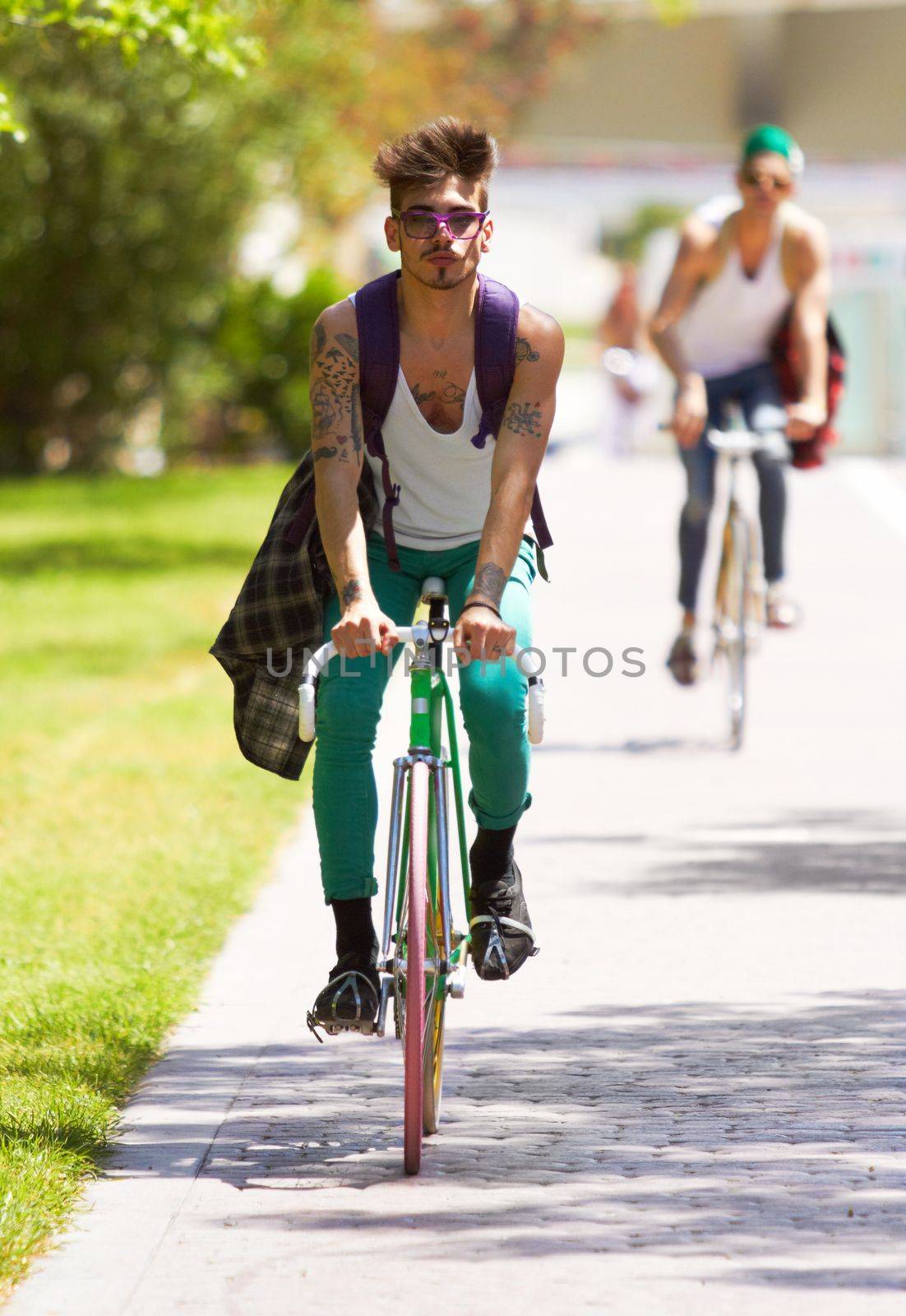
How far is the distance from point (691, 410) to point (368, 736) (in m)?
4.40

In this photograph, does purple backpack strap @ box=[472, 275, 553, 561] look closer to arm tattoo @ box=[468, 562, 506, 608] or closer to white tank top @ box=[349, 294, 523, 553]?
white tank top @ box=[349, 294, 523, 553]

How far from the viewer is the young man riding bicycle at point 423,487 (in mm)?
4500

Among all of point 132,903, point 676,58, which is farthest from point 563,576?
point 676,58

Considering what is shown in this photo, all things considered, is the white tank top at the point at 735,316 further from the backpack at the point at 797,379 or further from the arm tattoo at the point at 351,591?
the arm tattoo at the point at 351,591

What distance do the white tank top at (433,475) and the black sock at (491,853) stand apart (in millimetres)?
599

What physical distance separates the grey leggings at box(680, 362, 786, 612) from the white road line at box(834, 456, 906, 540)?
722cm

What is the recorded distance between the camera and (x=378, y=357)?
180 inches

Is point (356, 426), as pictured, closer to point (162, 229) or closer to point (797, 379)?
point (797, 379)

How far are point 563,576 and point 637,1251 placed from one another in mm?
10583

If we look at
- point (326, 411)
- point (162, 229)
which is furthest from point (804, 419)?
point (162, 229)

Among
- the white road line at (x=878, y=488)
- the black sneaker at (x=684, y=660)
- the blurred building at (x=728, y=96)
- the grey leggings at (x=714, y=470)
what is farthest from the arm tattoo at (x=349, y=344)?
the blurred building at (x=728, y=96)

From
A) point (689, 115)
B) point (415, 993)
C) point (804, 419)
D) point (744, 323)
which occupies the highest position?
point (689, 115)

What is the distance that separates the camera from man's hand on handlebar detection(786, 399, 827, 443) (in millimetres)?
A: 8641

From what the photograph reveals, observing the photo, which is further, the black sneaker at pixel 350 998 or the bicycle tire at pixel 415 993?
the black sneaker at pixel 350 998
